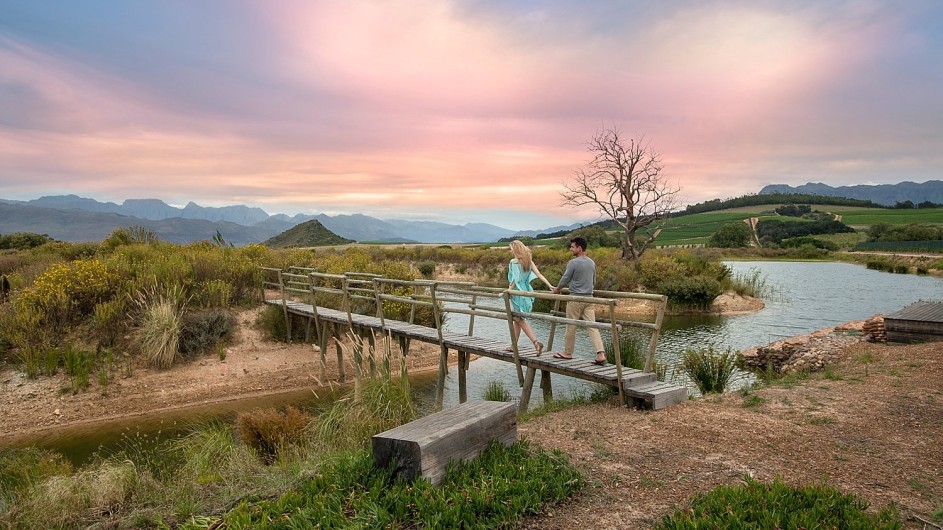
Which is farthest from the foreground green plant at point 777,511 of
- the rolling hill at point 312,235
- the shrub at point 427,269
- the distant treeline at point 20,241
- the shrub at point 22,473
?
the rolling hill at point 312,235

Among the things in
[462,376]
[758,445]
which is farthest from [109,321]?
[758,445]

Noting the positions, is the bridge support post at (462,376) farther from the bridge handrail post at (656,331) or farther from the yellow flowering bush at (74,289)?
the yellow flowering bush at (74,289)

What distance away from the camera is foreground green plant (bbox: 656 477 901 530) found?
326cm

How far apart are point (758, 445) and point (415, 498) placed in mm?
3464

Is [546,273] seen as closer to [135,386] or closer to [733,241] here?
[135,386]

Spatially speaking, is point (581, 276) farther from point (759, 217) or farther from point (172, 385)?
point (759, 217)

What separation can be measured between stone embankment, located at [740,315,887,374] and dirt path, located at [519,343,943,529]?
108 inches

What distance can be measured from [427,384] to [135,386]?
6.34 metres

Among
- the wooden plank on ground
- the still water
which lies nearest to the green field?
the still water

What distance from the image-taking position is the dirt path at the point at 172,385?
34.7ft

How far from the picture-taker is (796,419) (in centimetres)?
604

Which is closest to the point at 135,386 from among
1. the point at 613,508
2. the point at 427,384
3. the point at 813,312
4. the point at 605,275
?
the point at 427,384

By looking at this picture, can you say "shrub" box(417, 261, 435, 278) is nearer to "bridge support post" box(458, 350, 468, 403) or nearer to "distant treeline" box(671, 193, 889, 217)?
"bridge support post" box(458, 350, 468, 403)

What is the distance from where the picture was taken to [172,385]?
12.0m
